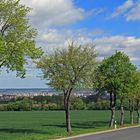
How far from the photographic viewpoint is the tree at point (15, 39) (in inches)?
996

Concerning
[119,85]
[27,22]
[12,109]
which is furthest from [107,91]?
[12,109]

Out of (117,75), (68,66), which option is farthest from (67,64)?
(117,75)

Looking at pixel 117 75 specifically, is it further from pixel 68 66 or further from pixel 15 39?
pixel 15 39

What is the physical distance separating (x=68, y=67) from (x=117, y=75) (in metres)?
12.4

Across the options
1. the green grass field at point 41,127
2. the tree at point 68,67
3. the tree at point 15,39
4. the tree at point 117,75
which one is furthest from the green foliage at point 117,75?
the tree at point 15,39

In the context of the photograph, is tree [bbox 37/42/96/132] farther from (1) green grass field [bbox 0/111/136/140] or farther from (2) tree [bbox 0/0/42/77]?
(2) tree [bbox 0/0/42/77]

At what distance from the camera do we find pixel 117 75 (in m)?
50.2

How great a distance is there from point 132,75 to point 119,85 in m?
2.29

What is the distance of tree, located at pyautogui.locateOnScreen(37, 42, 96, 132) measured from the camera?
1528 inches

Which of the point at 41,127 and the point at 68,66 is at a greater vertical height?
the point at 68,66

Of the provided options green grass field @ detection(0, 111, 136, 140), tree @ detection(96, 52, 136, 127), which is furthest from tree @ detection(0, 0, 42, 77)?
tree @ detection(96, 52, 136, 127)

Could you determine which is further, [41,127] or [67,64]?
[41,127]

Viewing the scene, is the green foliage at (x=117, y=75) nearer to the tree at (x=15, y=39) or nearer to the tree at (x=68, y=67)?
the tree at (x=68, y=67)

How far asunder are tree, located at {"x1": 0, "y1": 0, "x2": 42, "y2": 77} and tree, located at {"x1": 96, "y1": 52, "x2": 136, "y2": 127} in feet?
79.0
